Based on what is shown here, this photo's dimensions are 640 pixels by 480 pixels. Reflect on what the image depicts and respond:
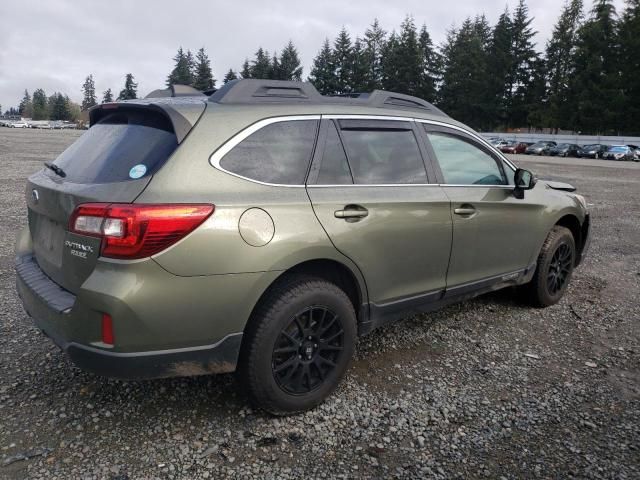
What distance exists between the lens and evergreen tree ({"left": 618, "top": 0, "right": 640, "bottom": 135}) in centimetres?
5978

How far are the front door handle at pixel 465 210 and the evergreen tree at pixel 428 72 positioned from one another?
8007 centimetres

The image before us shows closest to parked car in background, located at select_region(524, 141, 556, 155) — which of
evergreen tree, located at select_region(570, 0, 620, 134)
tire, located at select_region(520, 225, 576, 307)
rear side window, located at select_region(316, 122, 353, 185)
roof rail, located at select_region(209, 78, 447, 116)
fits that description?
evergreen tree, located at select_region(570, 0, 620, 134)

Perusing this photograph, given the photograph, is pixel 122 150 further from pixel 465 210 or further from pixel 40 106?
pixel 40 106

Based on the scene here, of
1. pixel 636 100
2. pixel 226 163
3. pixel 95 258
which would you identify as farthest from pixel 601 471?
pixel 636 100

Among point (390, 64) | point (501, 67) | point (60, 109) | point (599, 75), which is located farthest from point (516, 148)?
point (60, 109)

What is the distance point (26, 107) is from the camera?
160625mm

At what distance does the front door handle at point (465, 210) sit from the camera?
3604 mm

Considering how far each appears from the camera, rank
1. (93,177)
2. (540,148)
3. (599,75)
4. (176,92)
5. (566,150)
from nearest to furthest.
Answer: (93,177) → (176,92) → (566,150) → (540,148) → (599,75)

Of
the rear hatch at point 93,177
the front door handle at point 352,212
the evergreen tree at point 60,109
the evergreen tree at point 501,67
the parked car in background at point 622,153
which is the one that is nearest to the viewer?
the rear hatch at point 93,177

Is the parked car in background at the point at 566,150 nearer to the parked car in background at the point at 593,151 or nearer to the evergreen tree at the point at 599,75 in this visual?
the parked car in background at the point at 593,151

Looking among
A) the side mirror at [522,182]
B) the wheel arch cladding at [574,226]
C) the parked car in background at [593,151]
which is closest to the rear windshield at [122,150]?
the side mirror at [522,182]

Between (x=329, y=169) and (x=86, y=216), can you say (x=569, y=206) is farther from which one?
(x=86, y=216)

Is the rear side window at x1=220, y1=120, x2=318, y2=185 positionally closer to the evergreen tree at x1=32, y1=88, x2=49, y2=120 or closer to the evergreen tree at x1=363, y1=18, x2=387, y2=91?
the evergreen tree at x1=363, y1=18, x2=387, y2=91

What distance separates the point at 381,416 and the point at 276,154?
5.24 feet
